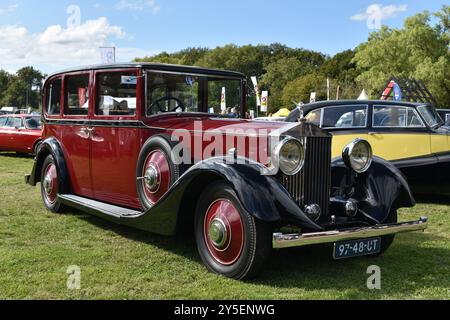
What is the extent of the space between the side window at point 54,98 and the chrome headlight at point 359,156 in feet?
13.5

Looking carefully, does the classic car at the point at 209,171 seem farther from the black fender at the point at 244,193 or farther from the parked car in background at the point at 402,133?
the parked car in background at the point at 402,133

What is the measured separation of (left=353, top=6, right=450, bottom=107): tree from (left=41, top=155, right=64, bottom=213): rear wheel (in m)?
34.1

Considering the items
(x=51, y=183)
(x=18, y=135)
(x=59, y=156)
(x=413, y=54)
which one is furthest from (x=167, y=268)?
(x=413, y=54)

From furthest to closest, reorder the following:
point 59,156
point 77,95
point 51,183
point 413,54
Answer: point 413,54
point 51,183
point 59,156
point 77,95

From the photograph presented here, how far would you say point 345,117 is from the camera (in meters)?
8.65

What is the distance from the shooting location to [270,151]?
4328 mm

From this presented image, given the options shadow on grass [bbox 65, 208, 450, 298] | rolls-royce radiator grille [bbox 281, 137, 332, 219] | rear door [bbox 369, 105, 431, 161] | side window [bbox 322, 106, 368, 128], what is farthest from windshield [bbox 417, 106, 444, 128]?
rolls-royce radiator grille [bbox 281, 137, 332, 219]

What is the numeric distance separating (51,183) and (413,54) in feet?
123

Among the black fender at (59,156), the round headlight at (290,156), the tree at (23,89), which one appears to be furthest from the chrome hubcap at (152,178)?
the tree at (23,89)

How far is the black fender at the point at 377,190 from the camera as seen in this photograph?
4695mm

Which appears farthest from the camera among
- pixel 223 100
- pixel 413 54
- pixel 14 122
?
pixel 413 54

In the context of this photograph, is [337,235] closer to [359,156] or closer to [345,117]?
[359,156]
